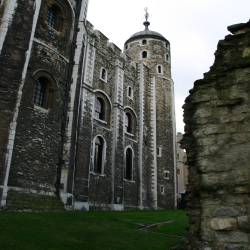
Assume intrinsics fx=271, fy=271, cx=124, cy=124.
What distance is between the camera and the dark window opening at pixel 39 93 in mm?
12312

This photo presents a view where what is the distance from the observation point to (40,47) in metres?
12.7

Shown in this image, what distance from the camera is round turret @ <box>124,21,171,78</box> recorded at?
92.7 feet

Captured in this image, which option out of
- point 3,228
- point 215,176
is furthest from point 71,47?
point 215,176

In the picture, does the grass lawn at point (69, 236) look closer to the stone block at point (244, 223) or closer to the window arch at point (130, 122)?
the stone block at point (244, 223)

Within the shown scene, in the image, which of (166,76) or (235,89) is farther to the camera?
(166,76)

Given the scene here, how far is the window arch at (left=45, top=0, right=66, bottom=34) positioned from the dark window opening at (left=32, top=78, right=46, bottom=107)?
132 inches

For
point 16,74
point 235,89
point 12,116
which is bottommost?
point 235,89

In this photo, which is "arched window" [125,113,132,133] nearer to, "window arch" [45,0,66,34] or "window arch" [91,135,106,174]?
"window arch" [91,135,106,174]

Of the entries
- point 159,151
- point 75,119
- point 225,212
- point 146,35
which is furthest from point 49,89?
point 146,35

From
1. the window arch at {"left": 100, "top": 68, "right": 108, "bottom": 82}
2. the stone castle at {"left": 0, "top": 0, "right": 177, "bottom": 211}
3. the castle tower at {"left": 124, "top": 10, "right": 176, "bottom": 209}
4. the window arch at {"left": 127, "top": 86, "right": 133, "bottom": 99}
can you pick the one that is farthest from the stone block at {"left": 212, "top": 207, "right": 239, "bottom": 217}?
the window arch at {"left": 127, "top": 86, "right": 133, "bottom": 99}

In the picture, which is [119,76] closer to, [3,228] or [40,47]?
[40,47]

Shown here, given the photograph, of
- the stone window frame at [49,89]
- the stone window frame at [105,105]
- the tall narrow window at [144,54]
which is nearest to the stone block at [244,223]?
the stone window frame at [49,89]

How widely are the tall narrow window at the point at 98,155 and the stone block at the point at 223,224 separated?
542 inches

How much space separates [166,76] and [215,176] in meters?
24.1
